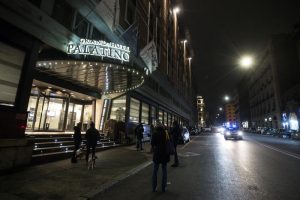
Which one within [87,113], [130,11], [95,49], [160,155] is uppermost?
[130,11]

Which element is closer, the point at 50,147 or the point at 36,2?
the point at 36,2

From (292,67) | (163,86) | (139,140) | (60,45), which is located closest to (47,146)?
(60,45)

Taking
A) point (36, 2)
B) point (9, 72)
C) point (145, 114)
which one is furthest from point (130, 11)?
point (9, 72)

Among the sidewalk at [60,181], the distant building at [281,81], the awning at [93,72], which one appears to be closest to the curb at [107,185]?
the sidewalk at [60,181]

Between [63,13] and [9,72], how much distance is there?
660 cm

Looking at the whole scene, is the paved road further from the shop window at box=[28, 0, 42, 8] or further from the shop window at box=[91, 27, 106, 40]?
the shop window at box=[91, 27, 106, 40]

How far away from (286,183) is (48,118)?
708 inches

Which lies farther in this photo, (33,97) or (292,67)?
(292,67)

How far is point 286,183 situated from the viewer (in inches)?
267

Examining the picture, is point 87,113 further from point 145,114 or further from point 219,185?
point 219,185

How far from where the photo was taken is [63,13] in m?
13.7

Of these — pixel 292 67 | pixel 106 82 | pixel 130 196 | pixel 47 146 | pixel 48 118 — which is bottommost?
pixel 130 196

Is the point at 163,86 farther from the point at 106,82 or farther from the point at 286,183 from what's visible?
the point at 286,183

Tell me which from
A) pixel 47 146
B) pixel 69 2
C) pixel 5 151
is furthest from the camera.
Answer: pixel 69 2
